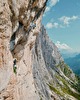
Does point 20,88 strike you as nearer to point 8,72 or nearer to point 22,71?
point 22,71

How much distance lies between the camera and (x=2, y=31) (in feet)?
104

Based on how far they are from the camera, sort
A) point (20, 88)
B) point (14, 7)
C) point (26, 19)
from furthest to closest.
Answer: point (20, 88), point (26, 19), point (14, 7)

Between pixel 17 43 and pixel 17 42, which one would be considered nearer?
pixel 17 42

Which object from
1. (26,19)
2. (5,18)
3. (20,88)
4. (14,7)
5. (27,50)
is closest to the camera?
(5,18)

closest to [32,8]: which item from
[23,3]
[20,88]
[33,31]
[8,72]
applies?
[23,3]

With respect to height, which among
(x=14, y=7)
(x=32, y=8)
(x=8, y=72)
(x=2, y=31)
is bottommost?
(x=8, y=72)

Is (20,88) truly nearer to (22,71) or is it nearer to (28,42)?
(22,71)

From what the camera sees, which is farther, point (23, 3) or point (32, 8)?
point (32, 8)

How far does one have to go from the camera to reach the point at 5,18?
31.5m

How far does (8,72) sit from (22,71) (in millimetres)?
12431

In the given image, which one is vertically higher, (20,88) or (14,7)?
(14,7)

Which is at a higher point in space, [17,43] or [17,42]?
[17,43]

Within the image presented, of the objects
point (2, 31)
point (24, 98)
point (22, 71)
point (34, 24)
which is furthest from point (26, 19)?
point (24, 98)

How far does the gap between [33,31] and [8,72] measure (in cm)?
1428
